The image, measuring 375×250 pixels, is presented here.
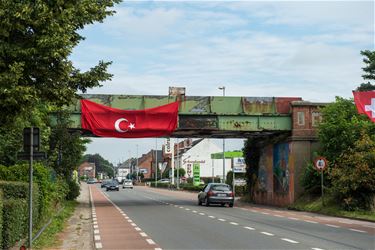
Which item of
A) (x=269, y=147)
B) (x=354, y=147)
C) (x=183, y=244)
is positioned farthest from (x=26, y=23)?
(x=269, y=147)

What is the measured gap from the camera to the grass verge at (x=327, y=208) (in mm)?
25559

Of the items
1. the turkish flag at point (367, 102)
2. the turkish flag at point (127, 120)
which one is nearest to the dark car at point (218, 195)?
the turkish flag at point (127, 120)

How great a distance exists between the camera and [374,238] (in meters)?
15.8

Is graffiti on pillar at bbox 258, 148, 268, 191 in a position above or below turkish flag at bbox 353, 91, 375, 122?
below

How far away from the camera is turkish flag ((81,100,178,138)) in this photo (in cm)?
3297

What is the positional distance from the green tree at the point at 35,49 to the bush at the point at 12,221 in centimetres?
187

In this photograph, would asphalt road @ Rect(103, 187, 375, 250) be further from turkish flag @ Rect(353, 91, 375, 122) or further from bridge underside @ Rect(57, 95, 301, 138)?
bridge underside @ Rect(57, 95, 301, 138)

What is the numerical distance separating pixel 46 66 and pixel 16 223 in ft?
12.9

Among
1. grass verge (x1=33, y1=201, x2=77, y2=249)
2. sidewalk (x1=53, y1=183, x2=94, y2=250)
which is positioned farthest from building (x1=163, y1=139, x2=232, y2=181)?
grass verge (x1=33, y1=201, x2=77, y2=249)

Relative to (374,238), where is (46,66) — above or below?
above

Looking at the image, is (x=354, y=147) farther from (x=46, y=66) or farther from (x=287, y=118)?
(x=46, y=66)

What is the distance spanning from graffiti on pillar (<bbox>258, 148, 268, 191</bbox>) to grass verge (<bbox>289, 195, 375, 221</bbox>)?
6502mm

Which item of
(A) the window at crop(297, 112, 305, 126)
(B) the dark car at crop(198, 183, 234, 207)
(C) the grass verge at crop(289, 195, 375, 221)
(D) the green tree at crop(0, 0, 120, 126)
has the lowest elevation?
(C) the grass verge at crop(289, 195, 375, 221)

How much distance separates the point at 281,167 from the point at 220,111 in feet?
19.5
